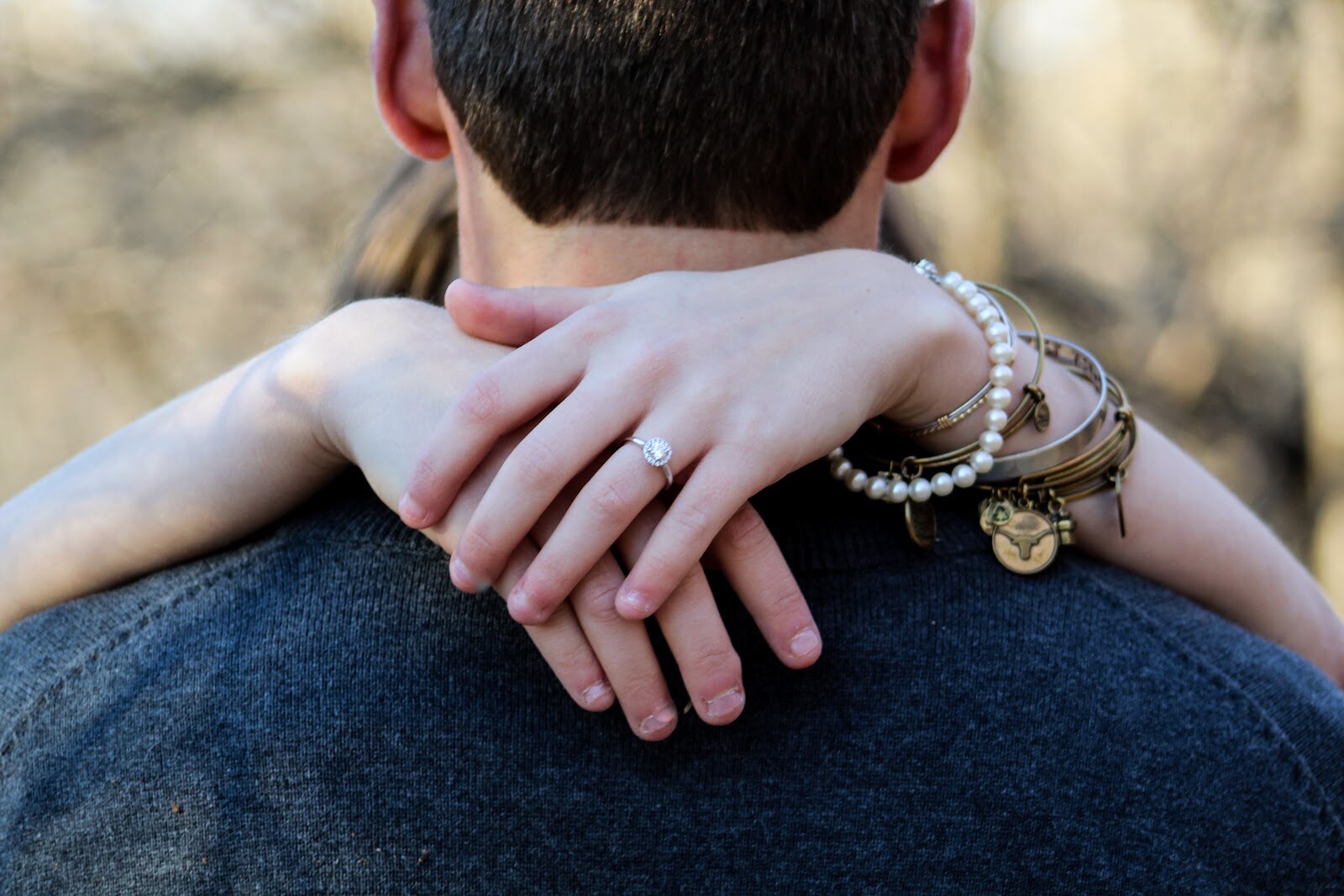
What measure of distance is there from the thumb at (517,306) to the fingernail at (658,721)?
1.15 feet

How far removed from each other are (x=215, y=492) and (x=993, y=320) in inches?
31.2

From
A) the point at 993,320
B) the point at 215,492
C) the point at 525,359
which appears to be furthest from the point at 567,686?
the point at 993,320

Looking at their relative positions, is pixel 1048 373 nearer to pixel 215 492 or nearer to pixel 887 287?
pixel 887 287

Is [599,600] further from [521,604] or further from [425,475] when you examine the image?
[425,475]

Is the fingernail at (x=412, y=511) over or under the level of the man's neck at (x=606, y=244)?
under

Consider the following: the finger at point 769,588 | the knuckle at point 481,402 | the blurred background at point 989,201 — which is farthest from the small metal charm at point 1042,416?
the blurred background at point 989,201

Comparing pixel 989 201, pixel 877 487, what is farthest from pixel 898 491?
pixel 989 201

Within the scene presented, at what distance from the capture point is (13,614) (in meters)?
A: 1.27

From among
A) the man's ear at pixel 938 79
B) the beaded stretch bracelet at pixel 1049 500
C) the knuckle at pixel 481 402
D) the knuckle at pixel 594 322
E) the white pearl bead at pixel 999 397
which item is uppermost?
the man's ear at pixel 938 79

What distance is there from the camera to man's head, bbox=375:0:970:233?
1.09 m

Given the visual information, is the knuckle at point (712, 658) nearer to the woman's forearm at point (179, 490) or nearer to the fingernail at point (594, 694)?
the fingernail at point (594, 694)

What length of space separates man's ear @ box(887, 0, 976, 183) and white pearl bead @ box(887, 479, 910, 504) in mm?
386

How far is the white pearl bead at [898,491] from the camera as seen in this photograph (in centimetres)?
114

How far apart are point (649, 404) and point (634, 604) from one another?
16cm
